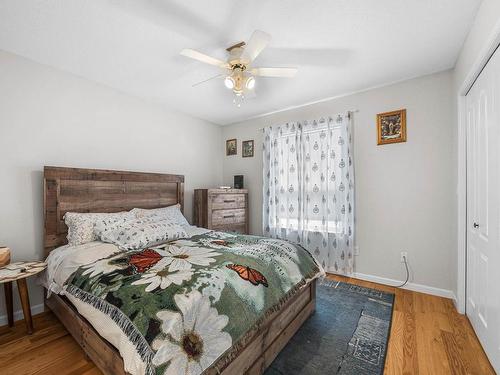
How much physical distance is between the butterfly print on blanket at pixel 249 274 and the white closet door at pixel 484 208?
1487 millimetres

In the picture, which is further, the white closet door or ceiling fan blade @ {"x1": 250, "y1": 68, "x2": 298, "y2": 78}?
ceiling fan blade @ {"x1": 250, "y1": 68, "x2": 298, "y2": 78}

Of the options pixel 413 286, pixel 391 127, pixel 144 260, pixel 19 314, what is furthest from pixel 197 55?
pixel 413 286

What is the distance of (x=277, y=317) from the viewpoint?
5.45 feet

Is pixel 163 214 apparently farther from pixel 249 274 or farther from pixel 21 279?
pixel 249 274

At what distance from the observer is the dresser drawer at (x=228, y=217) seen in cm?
352

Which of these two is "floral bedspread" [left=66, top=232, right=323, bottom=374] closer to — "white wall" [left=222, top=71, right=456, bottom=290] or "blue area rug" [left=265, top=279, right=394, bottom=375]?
"blue area rug" [left=265, top=279, right=394, bottom=375]

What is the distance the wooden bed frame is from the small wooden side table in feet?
0.63

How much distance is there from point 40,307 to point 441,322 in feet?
12.5

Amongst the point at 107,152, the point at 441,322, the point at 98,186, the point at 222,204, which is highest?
the point at 107,152

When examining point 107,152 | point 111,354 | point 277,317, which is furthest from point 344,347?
point 107,152

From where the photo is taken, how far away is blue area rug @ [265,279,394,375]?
156 centimetres

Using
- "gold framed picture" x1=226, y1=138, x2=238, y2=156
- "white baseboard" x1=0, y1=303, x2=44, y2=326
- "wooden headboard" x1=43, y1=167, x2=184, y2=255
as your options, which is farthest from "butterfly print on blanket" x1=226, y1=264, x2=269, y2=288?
"gold framed picture" x1=226, y1=138, x2=238, y2=156

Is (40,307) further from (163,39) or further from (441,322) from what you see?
Result: (441,322)

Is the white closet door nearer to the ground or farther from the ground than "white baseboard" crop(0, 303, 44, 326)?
farther from the ground
